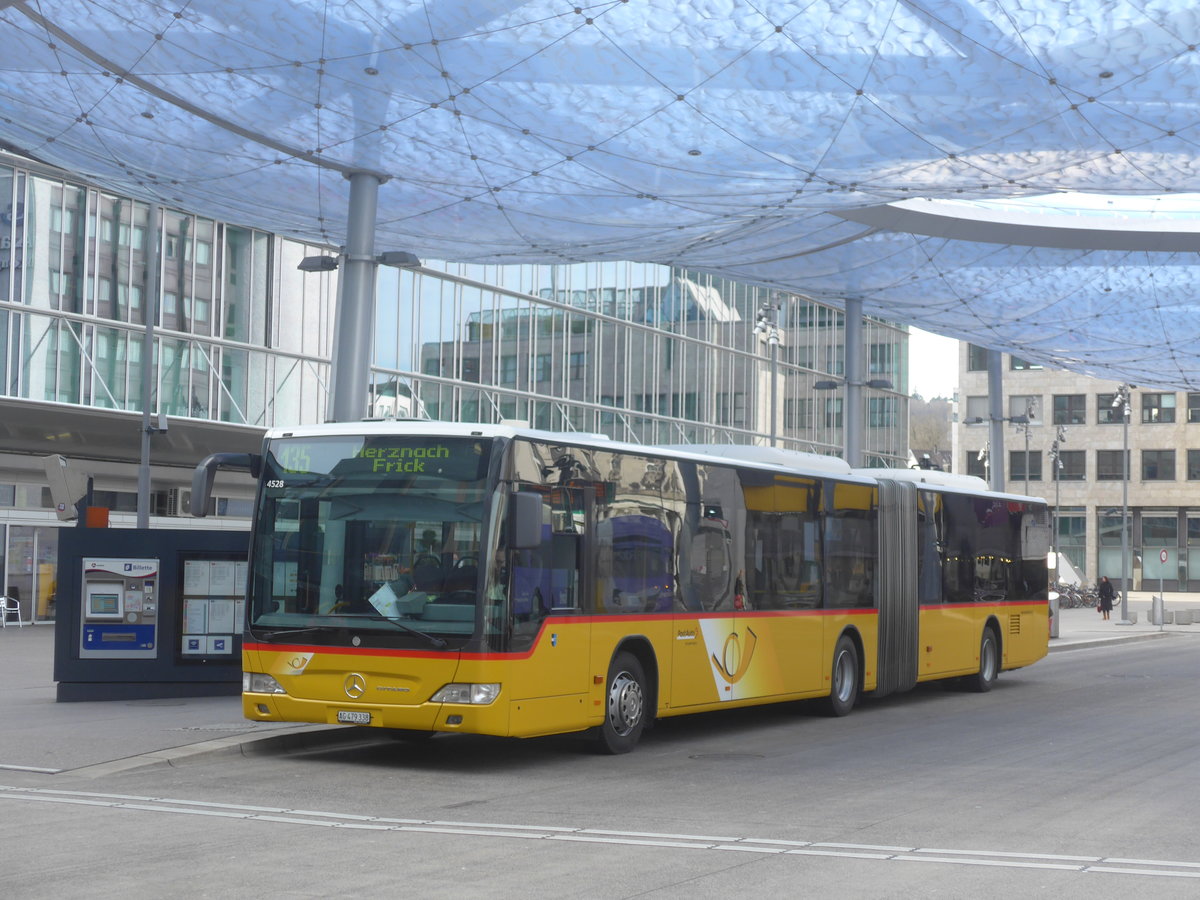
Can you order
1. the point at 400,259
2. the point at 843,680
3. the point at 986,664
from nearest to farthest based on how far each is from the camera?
the point at 843,680, the point at 400,259, the point at 986,664

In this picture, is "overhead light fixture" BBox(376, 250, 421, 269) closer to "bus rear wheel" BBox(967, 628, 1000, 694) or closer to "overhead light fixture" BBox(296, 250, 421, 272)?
"overhead light fixture" BBox(296, 250, 421, 272)

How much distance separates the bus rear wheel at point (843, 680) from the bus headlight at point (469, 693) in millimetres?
7022

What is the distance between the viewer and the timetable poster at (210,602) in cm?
1781

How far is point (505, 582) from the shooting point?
1274 centimetres

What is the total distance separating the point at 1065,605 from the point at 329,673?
60.2 meters

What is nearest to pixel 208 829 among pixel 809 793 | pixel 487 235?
pixel 809 793

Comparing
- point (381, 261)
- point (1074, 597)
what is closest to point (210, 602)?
point (381, 261)

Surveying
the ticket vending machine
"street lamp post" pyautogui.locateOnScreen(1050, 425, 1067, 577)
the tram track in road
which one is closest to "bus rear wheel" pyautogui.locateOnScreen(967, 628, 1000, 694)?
the ticket vending machine

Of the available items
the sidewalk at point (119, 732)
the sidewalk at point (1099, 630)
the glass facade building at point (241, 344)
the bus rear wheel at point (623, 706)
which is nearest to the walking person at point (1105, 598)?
the sidewalk at point (1099, 630)

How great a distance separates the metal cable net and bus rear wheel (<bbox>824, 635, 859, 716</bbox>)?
646 centimetres

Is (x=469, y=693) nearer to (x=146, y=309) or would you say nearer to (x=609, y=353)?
(x=146, y=309)

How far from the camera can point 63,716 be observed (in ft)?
52.7

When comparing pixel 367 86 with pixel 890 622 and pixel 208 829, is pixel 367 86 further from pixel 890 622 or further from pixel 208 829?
pixel 208 829

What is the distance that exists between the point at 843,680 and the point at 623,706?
5549 millimetres
